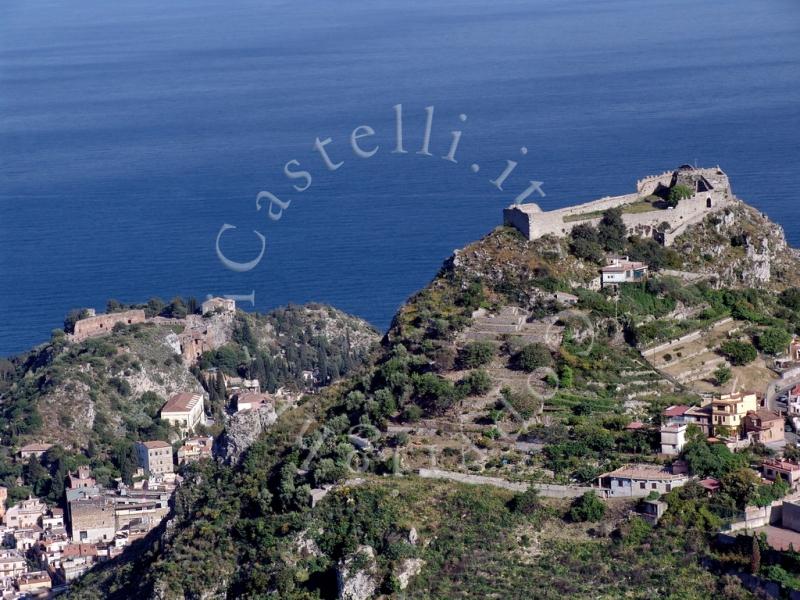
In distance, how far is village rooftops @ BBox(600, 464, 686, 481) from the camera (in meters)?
39.5

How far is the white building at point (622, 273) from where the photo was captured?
49.3m

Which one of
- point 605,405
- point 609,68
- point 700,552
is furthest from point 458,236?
point 609,68

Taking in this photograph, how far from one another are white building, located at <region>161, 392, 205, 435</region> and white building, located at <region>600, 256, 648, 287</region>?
26.0 m

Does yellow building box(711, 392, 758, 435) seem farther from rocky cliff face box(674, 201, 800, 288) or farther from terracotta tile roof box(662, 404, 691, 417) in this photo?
rocky cliff face box(674, 201, 800, 288)

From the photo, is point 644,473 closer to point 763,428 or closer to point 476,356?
point 763,428

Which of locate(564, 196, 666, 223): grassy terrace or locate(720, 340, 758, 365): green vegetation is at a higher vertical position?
locate(564, 196, 666, 223): grassy terrace

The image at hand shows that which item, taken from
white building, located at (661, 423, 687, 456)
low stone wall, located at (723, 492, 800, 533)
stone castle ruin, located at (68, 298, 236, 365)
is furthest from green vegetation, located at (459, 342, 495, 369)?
stone castle ruin, located at (68, 298, 236, 365)

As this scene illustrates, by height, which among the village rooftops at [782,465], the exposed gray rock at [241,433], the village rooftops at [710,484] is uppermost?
the exposed gray rock at [241,433]

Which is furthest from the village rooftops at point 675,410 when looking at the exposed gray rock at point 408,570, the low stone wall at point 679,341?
the exposed gray rock at point 408,570

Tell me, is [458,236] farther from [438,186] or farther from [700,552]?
[700,552]

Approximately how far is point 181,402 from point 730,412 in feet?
115

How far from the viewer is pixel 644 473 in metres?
39.9

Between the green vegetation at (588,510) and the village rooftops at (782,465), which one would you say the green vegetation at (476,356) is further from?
the village rooftops at (782,465)

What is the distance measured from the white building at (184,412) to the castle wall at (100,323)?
7772mm
